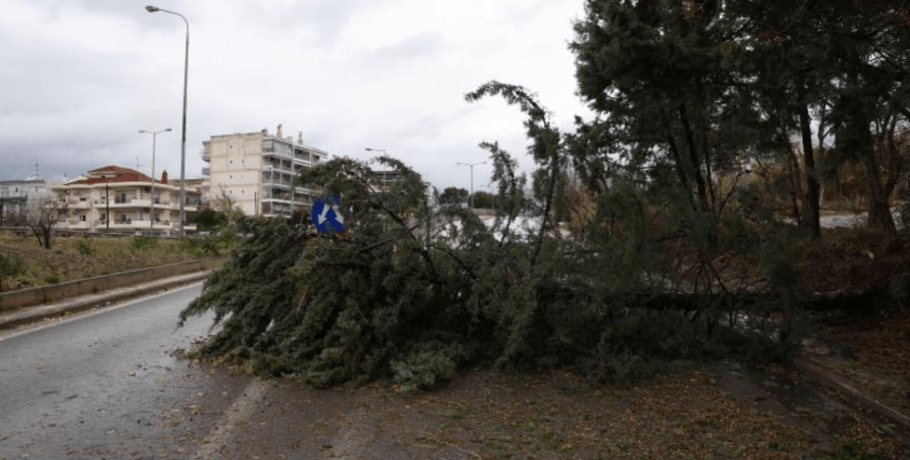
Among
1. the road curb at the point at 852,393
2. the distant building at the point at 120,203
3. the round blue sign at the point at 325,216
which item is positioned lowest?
the road curb at the point at 852,393

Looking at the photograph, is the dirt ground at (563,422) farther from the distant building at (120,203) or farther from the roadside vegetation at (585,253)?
the distant building at (120,203)

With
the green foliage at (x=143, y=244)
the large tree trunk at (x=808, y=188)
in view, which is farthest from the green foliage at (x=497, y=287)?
the green foliage at (x=143, y=244)

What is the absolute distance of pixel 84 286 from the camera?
12.2m

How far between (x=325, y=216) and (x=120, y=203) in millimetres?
87133

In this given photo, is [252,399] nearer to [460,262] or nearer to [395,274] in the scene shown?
[395,274]

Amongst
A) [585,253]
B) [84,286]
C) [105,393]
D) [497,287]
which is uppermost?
[585,253]

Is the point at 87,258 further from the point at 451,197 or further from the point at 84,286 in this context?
the point at 451,197

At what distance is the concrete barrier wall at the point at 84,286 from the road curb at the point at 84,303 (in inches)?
7.4

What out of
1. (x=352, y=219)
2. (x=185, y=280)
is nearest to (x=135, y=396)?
(x=352, y=219)

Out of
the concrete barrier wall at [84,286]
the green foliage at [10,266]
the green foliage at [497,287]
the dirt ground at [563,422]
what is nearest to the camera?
the dirt ground at [563,422]

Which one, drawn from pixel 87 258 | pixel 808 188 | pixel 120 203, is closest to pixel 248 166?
pixel 120 203

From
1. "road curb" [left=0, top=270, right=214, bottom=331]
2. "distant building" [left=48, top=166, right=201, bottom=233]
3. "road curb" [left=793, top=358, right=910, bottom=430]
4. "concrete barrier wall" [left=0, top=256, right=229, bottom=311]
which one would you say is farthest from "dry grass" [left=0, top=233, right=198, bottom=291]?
"distant building" [left=48, top=166, right=201, bottom=233]

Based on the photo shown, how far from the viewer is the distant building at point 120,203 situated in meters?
81.6

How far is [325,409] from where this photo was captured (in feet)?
17.2
